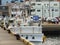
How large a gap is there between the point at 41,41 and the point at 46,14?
45.7 metres

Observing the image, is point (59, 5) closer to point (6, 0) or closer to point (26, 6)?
point (26, 6)

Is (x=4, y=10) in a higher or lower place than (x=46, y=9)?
lower

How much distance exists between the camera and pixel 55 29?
157 feet

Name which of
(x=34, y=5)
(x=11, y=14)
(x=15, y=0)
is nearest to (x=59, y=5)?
(x=34, y=5)

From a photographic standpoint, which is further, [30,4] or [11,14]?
[11,14]

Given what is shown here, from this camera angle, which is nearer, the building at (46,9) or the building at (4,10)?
the building at (46,9)

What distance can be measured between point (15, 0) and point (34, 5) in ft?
52.2

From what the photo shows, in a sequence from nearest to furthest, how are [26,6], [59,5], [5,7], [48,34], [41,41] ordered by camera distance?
[41,41], [48,34], [26,6], [59,5], [5,7]

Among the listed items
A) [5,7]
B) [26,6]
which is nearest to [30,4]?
[26,6]

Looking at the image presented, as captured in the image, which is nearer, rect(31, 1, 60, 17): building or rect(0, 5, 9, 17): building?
rect(31, 1, 60, 17): building

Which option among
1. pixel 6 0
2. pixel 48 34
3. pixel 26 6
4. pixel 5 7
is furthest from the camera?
pixel 6 0

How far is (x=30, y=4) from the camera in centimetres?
7231

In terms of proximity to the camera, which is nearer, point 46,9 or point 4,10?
point 46,9

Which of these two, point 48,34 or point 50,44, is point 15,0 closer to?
point 48,34
